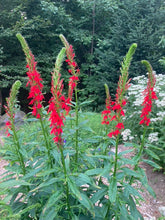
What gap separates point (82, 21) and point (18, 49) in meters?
3.25

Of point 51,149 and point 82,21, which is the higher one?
point 82,21

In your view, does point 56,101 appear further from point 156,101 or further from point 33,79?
point 156,101

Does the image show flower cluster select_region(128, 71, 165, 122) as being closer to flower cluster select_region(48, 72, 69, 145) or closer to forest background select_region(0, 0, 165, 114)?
forest background select_region(0, 0, 165, 114)

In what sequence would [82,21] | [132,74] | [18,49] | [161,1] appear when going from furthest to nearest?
[82,21], [18,49], [161,1], [132,74]

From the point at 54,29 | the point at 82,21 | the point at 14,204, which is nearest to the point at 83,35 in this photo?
the point at 82,21

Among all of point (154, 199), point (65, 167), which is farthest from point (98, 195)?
point (154, 199)

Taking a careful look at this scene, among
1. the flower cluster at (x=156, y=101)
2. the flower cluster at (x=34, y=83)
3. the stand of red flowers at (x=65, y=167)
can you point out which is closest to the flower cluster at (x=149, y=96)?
the stand of red flowers at (x=65, y=167)

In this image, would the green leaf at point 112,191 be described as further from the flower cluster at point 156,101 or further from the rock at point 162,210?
the flower cluster at point 156,101

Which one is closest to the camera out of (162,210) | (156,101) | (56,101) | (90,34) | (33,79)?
(56,101)

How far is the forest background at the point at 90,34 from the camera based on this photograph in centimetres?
757

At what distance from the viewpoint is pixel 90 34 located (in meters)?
9.84

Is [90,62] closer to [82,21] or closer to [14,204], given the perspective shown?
[82,21]

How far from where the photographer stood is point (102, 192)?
155 centimetres

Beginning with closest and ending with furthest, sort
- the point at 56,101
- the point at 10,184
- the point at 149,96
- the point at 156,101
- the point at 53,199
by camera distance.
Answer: the point at 10,184, the point at 56,101, the point at 53,199, the point at 149,96, the point at 156,101
